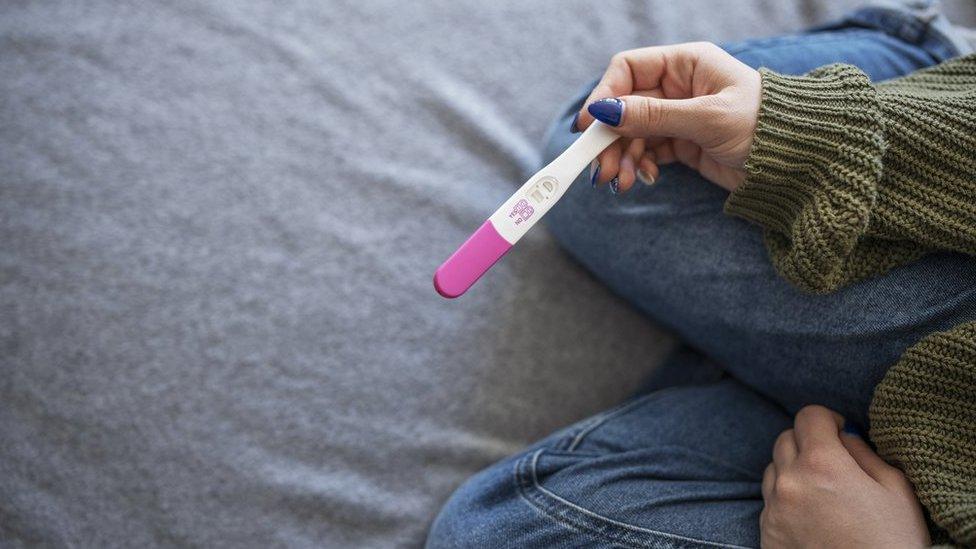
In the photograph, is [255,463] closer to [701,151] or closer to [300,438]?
[300,438]

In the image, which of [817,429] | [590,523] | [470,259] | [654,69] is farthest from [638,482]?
[654,69]

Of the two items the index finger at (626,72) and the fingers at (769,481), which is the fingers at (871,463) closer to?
the fingers at (769,481)

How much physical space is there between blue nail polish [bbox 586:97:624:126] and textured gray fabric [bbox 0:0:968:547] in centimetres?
27

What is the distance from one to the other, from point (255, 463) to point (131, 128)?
0.40 m

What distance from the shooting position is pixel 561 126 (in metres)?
0.74

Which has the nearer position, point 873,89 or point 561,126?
point 873,89

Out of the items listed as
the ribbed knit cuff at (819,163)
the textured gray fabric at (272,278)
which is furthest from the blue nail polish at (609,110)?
the textured gray fabric at (272,278)

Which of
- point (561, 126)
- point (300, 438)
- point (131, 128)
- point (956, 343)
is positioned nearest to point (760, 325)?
point (956, 343)

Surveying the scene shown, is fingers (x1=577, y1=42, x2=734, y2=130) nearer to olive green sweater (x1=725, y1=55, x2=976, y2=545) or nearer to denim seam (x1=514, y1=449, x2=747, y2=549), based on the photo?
olive green sweater (x1=725, y1=55, x2=976, y2=545)

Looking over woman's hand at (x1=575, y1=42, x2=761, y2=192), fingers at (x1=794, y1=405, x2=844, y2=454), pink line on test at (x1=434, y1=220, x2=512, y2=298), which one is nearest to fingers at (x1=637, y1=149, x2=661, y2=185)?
woman's hand at (x1=575, y1=42, x2=761, y2=192)

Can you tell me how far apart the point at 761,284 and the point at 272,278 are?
0.50 metres

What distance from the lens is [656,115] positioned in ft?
1.80

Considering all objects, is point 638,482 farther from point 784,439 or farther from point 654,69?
point 654,69

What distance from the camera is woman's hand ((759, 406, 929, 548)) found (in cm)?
54
